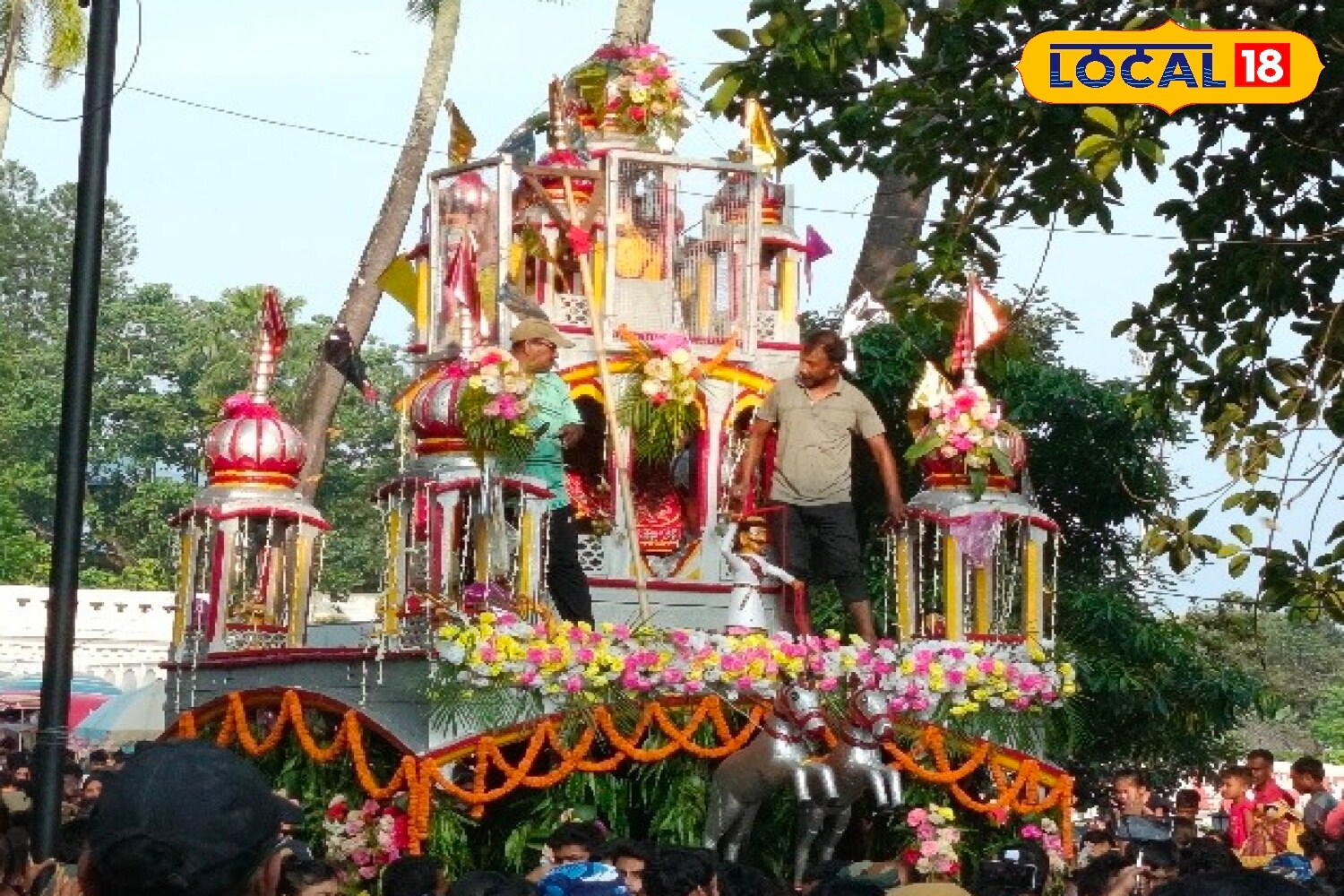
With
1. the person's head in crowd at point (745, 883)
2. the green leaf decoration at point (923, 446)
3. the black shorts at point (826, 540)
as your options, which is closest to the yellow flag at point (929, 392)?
the green leaf decoration at point (923, 446)

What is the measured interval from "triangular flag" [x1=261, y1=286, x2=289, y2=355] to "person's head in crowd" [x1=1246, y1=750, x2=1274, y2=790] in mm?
6085

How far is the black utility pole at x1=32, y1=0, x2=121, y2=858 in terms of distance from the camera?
8.44 meters

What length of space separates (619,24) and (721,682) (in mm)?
11018

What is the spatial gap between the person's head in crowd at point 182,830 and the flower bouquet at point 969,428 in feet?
34.9

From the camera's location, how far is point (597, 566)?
15203mm

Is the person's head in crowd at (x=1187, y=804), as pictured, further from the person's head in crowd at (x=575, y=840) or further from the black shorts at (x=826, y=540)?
the person's head in crowd at (x=575, y=840)

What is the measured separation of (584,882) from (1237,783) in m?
8.55

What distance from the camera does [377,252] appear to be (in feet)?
87.9

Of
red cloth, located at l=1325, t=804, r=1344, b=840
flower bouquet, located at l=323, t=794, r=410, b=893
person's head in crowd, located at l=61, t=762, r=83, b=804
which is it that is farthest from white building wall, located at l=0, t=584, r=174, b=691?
red cloth, located at l=1325, t=804, r=1344, b=840

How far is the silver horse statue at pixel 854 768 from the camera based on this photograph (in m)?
13.3

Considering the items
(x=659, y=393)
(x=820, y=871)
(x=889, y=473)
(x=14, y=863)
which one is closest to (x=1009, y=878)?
(x=820, y=871)

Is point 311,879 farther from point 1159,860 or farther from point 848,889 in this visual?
point 1159,860

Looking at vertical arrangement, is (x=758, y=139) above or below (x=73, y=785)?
above

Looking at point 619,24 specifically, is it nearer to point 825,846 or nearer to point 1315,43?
point 825,846
